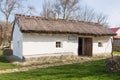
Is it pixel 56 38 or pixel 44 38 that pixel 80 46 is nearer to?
pixel 56 38

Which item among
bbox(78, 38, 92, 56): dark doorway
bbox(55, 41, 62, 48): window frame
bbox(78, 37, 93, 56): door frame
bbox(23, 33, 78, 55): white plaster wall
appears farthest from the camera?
bbox(78, 38, 92, 56): dark doorway

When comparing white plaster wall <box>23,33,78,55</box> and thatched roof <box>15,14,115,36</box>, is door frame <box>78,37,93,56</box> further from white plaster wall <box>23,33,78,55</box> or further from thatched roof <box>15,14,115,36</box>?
white plaster wall <box>23,33,78,55</box>

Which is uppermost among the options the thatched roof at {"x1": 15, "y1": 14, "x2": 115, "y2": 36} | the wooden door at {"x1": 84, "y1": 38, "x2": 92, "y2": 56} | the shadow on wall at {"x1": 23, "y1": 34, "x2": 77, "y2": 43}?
the thatched roof at {"x1": 15, "y1": 14, "x2": 115, "y2": 36}

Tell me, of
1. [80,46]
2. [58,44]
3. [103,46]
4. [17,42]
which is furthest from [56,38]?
[103,46]

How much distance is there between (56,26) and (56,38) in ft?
4.79

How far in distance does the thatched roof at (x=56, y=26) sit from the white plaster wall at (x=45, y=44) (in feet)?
1.98

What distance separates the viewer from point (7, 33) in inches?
2040

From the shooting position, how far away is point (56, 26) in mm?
24172

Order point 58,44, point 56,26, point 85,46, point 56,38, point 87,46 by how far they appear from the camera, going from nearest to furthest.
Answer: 1. point 56,38
2. point 58,44
3. point 56,26
4. point 87,46
5. point 85,46

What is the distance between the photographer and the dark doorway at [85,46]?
26788 mm

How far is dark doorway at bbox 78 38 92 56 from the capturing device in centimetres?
2679

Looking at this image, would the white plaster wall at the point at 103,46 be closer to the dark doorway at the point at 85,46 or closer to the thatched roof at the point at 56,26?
the dark doorway at the point at 85,46

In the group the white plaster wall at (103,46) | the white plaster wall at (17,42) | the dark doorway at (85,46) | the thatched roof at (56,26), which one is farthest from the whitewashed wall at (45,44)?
the white plaster wall at (103,46)

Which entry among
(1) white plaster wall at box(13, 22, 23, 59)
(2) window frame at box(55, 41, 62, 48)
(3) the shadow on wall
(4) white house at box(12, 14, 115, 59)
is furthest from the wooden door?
(1) white plaster wall at box(13, 22, 23, 59)
